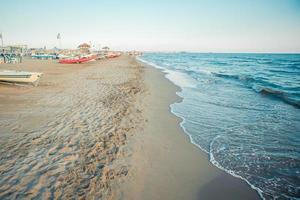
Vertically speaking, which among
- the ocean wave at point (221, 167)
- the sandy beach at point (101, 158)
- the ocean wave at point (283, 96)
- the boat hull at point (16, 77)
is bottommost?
the ocean wave at point (221, 167)

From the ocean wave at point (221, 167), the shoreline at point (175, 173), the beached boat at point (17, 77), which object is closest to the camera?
the shoreline at point (175, 173)

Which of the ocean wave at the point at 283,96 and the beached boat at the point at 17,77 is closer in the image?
the ocean wave at the point at 283,96

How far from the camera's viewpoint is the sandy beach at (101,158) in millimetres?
3488

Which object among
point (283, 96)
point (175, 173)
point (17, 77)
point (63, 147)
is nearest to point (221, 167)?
point (175, 173)

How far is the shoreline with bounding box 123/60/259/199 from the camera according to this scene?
11.6 ft

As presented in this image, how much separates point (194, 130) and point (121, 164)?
122 inches

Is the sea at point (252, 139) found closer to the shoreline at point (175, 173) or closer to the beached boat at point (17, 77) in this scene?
the shoreline at point (175, 173)

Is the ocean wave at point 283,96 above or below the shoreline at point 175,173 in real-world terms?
above

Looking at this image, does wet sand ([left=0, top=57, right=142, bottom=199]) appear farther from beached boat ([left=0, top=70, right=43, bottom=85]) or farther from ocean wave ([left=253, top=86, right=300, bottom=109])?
ocean wave ([left=253, top=86, right=300, bottom=109])

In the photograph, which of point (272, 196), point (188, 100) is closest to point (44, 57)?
point (188, 100)

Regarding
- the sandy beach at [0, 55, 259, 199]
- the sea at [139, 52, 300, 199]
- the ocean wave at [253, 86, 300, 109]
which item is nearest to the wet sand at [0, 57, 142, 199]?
the sandy beach at [0, 55, 259, 199]

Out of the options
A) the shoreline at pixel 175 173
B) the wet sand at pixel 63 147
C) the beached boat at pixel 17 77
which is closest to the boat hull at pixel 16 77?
the beached boat at pixel 17 77

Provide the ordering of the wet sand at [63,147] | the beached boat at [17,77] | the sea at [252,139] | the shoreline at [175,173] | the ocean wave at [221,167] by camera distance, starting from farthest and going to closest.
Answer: the beached boat at [17,77]
the sea at [252,139]
the ocean wave at [221,167]
the shoreline at [175,173]
the wet sand at [63,147]

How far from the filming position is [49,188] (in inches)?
134
